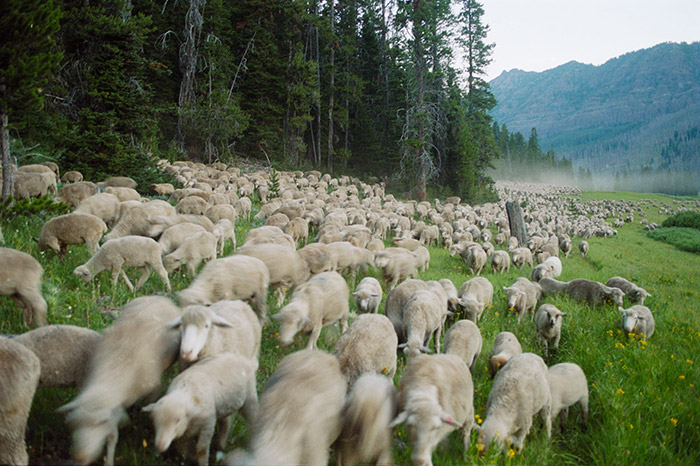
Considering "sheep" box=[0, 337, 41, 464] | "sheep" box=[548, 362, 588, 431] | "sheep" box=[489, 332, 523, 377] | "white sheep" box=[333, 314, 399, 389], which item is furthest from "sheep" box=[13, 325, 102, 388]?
"sheep" box=[548, 362, 588, 431]

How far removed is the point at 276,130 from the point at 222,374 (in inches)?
1368

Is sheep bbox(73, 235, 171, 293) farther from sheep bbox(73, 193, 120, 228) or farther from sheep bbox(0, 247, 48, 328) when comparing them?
sheep bbox(73, 193, 120, 228)

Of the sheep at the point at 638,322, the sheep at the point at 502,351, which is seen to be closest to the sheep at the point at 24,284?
the sheep at the point at 502,351

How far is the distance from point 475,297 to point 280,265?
4077 mm

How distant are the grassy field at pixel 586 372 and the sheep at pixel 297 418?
2.64ft

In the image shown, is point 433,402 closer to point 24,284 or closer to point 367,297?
point 367,297

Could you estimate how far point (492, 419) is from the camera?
4457 millimetres

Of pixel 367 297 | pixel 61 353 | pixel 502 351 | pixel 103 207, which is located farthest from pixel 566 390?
pixel 103 207

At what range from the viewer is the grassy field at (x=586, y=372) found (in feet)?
12.0

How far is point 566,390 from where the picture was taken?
17.2 feet

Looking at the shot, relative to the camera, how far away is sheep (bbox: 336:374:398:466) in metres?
3.34

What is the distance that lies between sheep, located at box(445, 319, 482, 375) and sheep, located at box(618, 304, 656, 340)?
333 centimetres

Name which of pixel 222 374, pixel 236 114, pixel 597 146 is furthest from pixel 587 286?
pixel 597 146

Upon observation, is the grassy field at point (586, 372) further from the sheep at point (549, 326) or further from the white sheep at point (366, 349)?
the white sheep at point (366, 349)
